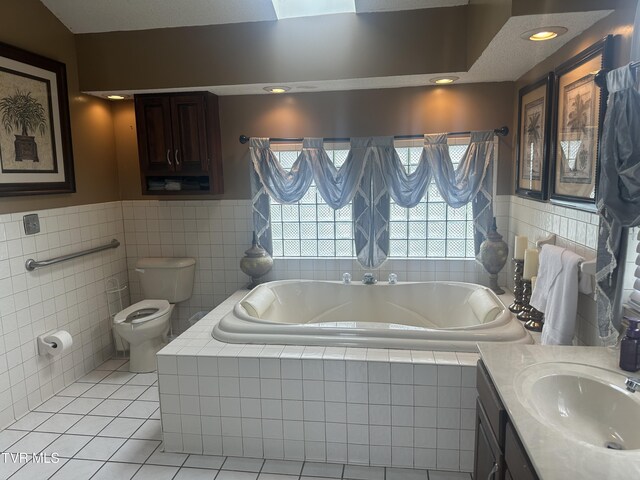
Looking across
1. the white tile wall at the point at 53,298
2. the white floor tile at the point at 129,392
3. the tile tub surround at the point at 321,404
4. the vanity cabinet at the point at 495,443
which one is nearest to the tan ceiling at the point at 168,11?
the white tile wall at the point at 53,298

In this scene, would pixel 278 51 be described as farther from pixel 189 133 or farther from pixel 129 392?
pixel 129 392

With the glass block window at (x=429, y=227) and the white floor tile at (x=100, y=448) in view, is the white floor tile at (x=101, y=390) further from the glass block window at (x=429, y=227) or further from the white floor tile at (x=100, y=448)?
the glass block window at (x=429, y=227)

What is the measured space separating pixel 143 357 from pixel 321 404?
171 cm

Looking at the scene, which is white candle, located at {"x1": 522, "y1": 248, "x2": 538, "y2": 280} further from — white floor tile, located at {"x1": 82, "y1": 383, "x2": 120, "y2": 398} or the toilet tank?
white floor tile, located at {"x1": 82, "y1": 383, "x2": 120, "y2": 398}

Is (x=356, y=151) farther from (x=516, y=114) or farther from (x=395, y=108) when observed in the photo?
(x=516, y=114)

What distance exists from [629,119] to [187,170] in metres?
2.84

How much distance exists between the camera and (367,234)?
11.3ft

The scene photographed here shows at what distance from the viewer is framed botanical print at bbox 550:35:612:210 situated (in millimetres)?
1872

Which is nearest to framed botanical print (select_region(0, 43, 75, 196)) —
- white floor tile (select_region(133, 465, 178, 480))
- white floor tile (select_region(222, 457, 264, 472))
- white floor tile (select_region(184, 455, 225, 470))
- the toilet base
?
the toilet base

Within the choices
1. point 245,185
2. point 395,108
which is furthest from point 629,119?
point 245,185

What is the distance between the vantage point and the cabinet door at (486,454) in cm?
142

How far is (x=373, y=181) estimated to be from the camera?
3.38 m

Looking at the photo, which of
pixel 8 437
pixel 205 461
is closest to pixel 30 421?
pixel 8 437

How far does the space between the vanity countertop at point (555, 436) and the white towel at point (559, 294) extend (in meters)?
0.26
